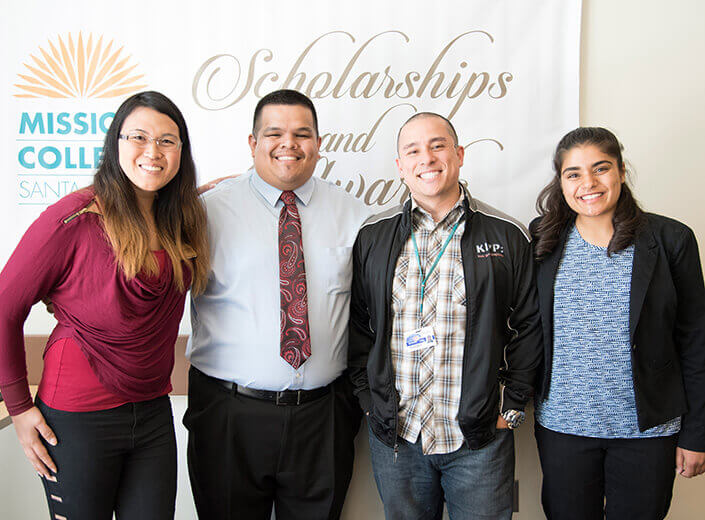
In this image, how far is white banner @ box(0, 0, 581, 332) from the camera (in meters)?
2.21

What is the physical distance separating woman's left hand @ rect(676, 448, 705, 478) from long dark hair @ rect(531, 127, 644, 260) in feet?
2.46

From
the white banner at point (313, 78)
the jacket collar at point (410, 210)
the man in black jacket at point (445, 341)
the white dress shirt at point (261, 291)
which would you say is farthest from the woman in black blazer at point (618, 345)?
the white dress shirt at point (261, 291)

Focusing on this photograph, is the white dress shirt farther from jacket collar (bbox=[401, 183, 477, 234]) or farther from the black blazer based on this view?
the black blazer

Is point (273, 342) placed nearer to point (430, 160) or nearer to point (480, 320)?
point (480, 320)

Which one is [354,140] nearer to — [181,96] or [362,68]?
[362,68]

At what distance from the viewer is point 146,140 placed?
Answer: 1456 millimetres

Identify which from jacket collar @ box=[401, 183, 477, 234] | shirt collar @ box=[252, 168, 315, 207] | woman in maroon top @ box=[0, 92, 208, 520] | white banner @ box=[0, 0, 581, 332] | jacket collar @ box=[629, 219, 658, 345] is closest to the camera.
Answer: woman in maroon top @ box=[0, 92, 208, 520]

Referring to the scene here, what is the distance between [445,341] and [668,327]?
2.51 ft

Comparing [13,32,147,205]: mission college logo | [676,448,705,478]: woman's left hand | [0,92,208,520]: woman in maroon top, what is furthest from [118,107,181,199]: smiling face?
[676,448,705,478]: woman's left hand

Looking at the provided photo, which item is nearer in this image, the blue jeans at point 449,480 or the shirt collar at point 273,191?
the blue jeans at point 449,480

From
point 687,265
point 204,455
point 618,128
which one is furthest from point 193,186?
point 618,128

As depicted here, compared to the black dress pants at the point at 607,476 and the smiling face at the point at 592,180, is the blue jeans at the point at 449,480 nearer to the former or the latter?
the black dress pants at the point at 607,476

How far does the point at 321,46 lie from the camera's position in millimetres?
2242

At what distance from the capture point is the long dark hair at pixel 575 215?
163 centimetres
